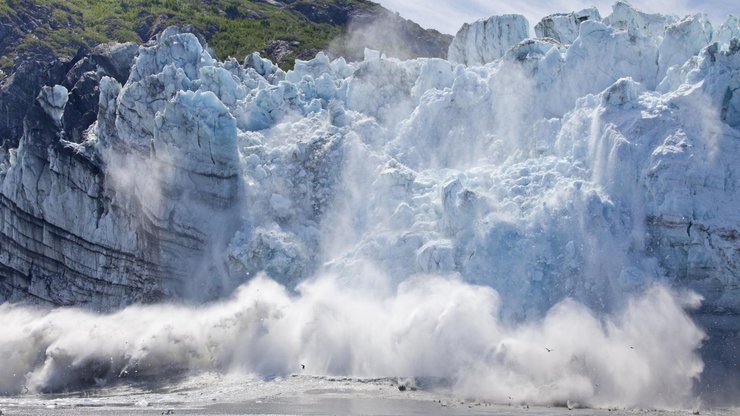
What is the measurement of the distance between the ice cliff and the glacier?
8 cm

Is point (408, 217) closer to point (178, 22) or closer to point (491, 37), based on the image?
point (491, 37)

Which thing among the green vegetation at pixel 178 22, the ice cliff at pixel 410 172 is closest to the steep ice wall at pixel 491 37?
the ice cliff at pixel 410 172

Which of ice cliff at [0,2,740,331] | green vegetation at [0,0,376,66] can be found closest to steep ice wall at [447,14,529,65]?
ice cliff at [0,2,740,331]

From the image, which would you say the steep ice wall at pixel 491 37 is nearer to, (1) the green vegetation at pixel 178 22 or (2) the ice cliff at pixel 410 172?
(2) the ice cliff at pixel 410 172

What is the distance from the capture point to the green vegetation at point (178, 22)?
7362 cm

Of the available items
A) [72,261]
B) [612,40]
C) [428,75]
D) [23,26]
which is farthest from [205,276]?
[23,26]

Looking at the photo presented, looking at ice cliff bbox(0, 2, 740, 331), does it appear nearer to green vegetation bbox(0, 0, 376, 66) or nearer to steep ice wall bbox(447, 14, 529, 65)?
steep ice wall bbox(447, 14, 529, 65)

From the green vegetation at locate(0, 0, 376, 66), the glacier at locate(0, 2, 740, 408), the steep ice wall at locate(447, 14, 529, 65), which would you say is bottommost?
the glacier at locate(0, 2, 740, 408)

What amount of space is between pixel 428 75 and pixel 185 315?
1235 centimetres

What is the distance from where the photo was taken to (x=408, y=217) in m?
33.6

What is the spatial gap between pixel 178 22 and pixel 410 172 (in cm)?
4916

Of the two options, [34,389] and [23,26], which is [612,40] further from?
[23,26]

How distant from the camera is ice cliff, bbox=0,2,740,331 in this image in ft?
99.6

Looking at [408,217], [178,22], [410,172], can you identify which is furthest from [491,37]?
[178,22]
